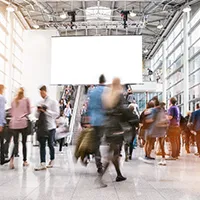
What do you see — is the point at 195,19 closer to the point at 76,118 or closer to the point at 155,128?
the point at 76,118

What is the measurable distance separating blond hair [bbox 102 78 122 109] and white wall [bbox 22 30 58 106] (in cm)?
1461

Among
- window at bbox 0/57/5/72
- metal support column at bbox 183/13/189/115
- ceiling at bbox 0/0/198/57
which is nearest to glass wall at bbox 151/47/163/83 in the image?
ceiling at bbox 0/0/198/57

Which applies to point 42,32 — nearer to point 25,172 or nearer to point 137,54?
point 137,54

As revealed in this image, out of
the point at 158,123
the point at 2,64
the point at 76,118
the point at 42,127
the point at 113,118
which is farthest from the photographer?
the point at 2,64

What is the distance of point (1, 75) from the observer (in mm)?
16109

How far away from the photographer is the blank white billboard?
15555 mm

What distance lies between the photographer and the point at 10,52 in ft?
56.9

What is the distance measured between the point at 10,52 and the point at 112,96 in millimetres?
14258

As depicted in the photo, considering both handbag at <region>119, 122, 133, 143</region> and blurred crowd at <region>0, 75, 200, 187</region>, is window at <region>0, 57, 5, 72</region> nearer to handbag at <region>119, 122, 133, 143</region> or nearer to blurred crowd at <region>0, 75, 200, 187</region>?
blurred crowd at <region>0, 75, 200, 187</region>

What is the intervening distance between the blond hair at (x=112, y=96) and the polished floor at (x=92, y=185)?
100 cm

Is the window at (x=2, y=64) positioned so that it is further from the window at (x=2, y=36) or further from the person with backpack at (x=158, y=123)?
the person with backpack at (x=158, y=123)

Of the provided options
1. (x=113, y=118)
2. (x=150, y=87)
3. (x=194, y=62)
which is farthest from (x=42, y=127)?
(x=150, y=87)

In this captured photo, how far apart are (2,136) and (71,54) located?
10.2m

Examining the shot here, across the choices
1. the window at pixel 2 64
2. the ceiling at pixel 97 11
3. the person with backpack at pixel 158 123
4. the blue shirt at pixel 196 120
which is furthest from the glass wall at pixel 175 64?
the person with backpack at pixel 158 123
